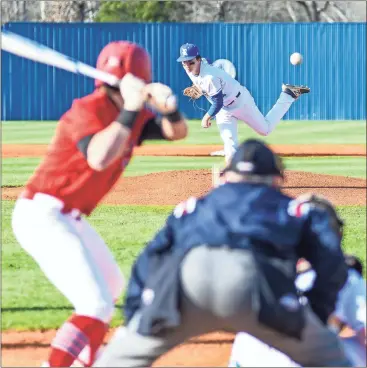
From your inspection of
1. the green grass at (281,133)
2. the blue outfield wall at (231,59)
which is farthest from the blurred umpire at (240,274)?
the blue outfield wall at (231,59)

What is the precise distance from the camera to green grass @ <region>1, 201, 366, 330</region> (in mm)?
6516

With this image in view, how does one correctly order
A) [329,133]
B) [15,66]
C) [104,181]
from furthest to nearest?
[15,66] < [329,133] < [104,181]

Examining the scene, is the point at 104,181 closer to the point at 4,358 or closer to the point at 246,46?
the point at 4,358

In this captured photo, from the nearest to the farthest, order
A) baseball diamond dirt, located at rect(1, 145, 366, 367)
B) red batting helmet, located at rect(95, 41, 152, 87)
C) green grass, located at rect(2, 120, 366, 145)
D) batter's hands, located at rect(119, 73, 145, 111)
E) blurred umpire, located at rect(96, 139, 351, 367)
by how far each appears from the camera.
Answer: blurred umpire, located at rect(96, 139, 351, 367)
batter's hands, located at rect(119, 73, 145, 111)
red batting helmet, located at rect(95, 41, 152, 87)
baseball diamond dirt, located at rect(1, 145, 366, 367)
green grass, located at rect(2, 120, 366, 145)

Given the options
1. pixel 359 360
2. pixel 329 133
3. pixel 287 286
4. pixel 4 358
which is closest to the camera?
pixel 287 286

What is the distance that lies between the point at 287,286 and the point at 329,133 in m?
20.6

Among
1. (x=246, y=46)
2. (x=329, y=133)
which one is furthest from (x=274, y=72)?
(x=329, y=133)

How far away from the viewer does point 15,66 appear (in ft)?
88.6

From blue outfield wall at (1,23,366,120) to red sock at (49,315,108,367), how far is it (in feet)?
74.8

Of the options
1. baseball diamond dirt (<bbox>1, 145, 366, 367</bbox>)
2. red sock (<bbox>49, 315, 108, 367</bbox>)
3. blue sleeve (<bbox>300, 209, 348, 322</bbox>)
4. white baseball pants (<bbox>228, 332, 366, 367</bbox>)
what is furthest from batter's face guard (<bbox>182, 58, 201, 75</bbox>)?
blue sleeve (<bbox>300, 209, 348, 322</bbox>)

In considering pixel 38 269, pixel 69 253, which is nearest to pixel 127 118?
pixel 69 253

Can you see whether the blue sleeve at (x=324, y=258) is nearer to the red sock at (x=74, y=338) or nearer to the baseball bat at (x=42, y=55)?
the red sock at (x=74, y=338)

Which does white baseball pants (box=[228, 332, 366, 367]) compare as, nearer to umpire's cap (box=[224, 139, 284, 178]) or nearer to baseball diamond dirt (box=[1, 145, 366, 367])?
baseball diamond dirt (box=[1, 145, 366, 367])

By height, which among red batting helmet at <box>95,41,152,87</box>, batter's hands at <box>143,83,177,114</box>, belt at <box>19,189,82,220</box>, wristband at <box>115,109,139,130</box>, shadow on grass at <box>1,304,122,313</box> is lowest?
shadow on grass at <box>1,304,122,313</box>
